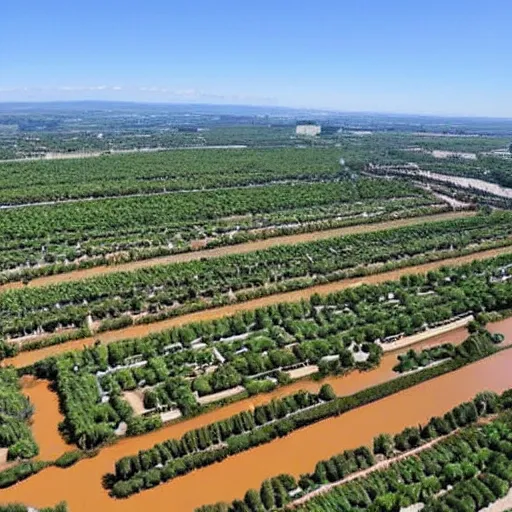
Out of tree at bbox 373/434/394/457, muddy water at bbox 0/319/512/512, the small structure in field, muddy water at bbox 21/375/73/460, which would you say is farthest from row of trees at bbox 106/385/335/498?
the small structure in field

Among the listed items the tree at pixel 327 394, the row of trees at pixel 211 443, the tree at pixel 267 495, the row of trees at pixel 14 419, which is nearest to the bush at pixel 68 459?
the row of trees at pixel 14 419

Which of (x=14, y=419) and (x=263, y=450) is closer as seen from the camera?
(x=263, y=450)

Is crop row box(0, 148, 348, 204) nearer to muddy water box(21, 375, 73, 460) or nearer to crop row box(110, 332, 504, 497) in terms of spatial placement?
muddy water box(21, 375, 73, 460)

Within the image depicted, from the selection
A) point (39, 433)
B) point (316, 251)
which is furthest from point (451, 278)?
point (39, 433)

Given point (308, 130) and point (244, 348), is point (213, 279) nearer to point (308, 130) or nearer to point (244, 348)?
point (244, 348)

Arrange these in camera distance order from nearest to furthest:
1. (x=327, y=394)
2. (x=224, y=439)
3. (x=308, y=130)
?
(x=224, y=439)
(x=327, y=394)
(x=308, y=130)

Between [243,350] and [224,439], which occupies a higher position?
[243,350]

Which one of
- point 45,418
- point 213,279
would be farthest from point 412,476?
point 213,279
